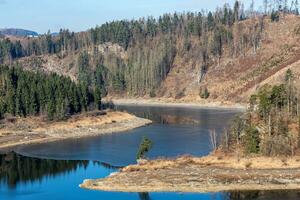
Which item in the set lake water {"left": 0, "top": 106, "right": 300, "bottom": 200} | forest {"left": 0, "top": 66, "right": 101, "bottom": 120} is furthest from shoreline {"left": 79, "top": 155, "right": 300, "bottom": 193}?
forest {"left": 0, "top": 66, "right": 101, "bottom": 120}

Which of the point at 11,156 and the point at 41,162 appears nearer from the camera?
the point at 41,162

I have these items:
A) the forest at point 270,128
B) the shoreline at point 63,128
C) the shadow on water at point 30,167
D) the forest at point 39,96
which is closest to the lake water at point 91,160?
the shadow on water at point 30,167

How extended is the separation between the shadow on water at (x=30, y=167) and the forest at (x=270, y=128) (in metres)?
20.1

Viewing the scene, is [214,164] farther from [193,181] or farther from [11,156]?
[11,156]

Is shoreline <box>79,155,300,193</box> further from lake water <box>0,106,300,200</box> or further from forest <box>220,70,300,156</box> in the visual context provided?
forest <box>220,70,300,156</box>

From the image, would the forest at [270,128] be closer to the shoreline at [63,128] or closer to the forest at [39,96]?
the shoreline at [63,128]

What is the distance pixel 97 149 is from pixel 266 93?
32935mm

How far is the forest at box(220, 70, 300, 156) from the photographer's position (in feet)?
250

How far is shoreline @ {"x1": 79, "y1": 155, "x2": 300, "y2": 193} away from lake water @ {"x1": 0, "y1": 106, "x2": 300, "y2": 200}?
1.72 m

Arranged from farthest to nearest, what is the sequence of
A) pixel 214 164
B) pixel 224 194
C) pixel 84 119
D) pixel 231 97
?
→ 1. pixel 231 97
2. pixel 84 119
3. pixel 214 164
4. pixel 224 194

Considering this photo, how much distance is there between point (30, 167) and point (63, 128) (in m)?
36.0

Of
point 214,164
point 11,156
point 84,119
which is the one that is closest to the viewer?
point 214,164

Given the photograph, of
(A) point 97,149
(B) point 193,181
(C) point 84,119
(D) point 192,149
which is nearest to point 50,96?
(C) point 84,119

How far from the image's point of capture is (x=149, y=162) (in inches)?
3000
